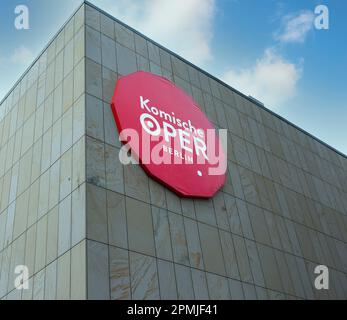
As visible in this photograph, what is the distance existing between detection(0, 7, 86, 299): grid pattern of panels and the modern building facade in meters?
0.05

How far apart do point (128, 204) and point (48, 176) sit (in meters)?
2.85

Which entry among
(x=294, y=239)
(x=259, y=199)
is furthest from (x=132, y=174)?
(x=294, y=239)

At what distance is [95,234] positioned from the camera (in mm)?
11875

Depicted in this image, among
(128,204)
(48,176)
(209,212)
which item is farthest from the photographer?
(209,212)

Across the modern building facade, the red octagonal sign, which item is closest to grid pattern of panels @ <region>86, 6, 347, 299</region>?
the modern building facade

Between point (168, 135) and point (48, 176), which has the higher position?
point (168, 135)

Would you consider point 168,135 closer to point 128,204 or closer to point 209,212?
point 209,212

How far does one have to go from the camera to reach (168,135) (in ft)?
50.8

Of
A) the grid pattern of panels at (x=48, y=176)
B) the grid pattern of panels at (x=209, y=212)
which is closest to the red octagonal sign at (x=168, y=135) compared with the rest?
Result: the grid pattern of panels at (x=209, y=212)

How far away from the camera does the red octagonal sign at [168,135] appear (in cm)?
1452

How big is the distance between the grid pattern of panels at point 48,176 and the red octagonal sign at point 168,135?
1568 millimetres

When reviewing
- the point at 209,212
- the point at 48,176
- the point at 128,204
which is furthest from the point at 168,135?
the point at 48,176

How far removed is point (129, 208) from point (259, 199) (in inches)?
257

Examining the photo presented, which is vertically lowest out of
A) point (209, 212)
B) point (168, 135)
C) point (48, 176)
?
point (209, 212)
